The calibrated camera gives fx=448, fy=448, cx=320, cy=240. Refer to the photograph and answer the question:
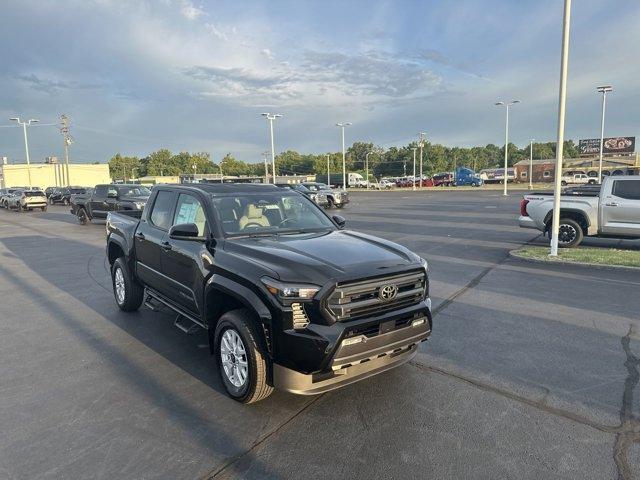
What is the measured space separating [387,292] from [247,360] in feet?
4.18

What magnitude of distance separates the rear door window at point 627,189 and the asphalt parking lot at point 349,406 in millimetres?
5486

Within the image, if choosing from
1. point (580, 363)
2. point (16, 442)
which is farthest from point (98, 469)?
point (580, 363)

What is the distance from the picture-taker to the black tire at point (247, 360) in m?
3.61

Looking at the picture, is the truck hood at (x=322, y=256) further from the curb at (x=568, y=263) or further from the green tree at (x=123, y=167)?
the green tree at (x=123, y=167)

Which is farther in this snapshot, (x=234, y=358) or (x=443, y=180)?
(x=443, y=180)

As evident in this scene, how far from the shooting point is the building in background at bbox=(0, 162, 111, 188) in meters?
89.4

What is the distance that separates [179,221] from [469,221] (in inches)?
644

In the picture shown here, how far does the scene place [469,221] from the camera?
19406 millimetres

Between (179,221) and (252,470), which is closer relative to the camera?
(252,470)

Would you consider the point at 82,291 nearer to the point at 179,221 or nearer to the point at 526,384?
the point at 179,221

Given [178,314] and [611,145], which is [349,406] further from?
[611,145]

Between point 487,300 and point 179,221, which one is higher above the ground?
point 179,221

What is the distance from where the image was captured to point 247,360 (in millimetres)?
3672

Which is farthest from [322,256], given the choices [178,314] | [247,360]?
[178,314]
